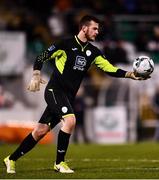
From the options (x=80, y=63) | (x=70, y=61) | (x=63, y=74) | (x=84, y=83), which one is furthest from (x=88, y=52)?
(x=84, y=83)

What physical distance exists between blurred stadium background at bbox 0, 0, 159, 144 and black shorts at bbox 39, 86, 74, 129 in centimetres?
1158

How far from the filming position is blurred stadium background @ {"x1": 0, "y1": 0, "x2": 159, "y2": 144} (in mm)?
24500

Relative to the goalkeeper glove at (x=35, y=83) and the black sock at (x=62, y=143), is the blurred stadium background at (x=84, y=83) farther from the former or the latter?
the goalkeeper glove at (x=35, y=83)

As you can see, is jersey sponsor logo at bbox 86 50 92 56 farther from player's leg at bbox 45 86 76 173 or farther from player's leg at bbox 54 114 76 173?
player's leg at bbox 54 114 76 173

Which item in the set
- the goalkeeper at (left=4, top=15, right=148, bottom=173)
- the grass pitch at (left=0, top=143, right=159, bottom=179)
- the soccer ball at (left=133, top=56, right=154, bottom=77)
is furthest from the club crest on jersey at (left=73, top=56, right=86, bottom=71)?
the grass pitch at (left=0, top=143, right=159, bottom=179)

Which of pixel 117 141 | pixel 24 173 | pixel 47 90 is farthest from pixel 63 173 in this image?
pixel 117 141

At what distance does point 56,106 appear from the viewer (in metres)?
11.4

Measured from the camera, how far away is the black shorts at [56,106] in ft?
→ 37.2

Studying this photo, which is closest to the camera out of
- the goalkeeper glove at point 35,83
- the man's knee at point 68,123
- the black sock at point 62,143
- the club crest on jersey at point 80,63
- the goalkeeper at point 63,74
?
the goalkeeper glove at point 35,83

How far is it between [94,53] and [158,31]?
1504 cm

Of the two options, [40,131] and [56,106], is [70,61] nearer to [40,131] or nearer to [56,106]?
[56,106]

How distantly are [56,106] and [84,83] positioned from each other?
13.7 metres

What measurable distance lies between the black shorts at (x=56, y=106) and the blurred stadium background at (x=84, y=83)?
11.6 metres

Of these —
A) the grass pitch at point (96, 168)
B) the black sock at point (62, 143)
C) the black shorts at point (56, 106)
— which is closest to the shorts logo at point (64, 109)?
the black shorts at point (56, 106)
